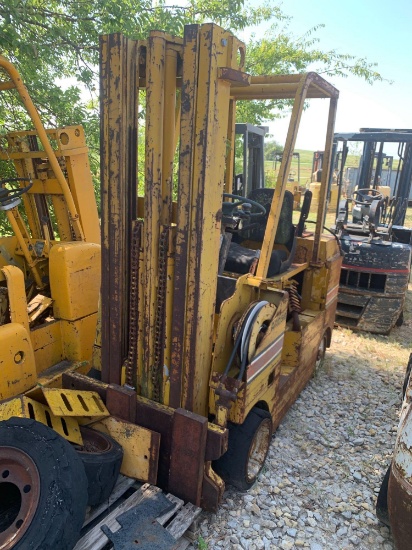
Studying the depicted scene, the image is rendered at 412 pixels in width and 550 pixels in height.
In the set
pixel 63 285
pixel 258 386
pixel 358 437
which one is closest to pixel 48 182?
pixel 63 285

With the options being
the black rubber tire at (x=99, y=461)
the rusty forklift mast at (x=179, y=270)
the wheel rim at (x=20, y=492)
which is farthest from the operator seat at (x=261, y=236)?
the wheel rim at (x=20, y=492)

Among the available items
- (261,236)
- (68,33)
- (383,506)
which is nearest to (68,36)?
(68,33)

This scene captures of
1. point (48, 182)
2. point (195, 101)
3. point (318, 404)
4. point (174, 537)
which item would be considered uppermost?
point (195, 101)

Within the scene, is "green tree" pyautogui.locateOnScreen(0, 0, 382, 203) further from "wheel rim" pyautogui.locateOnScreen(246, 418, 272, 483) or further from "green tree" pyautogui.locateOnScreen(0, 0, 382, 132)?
"wheel rim" pyautogui.locateOnScreen(246, 418, 272, 483)

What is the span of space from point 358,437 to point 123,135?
10.4 feet

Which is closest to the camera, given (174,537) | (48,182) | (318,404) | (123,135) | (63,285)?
(174,537)

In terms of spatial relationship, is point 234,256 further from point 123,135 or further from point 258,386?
point 123,135

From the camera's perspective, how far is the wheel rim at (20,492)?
1915mm

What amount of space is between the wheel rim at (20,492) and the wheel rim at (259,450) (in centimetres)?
142

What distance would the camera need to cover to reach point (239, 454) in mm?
2781

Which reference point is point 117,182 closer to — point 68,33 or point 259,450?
point 259,450

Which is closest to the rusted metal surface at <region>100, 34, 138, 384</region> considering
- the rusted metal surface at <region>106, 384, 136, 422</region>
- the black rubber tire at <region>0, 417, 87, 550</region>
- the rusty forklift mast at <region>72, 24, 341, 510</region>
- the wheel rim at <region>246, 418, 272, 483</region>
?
the rusty forklift mast at <region>72, 24, 341, 510</region>

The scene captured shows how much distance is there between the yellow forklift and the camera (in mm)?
2207

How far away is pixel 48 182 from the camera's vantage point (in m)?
3.59
